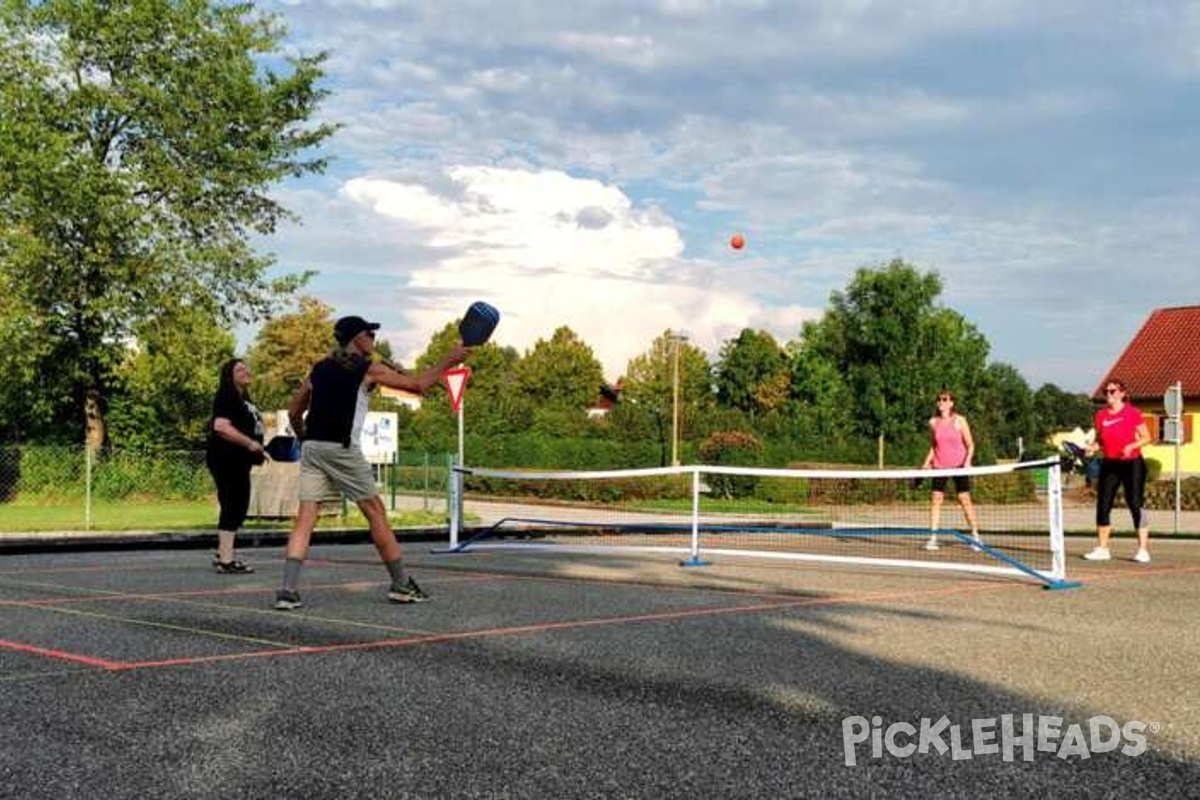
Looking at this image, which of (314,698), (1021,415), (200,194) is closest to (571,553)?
(314,698)

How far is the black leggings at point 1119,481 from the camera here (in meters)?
12.6

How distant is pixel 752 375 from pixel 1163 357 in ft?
125

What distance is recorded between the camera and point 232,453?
11.2 m

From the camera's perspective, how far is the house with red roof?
49812 millimetres

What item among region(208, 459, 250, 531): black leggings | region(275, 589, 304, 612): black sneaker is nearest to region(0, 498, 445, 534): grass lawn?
region(208, 459, 250, 531): black leggings

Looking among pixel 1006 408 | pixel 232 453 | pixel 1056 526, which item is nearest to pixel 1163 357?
pixel 1056 526

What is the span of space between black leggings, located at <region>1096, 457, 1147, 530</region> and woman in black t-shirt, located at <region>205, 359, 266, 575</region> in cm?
867

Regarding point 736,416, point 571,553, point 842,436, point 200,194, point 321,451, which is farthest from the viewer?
point 736,416

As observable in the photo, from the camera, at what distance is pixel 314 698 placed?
5.09 m

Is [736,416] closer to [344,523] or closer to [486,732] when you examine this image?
[344,523]

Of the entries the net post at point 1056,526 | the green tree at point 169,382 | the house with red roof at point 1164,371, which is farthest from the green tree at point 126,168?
the house with red roof at point 1164,371

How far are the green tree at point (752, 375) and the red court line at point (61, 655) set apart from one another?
266 feet

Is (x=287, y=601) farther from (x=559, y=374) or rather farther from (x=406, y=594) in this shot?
(x=559, y=374)

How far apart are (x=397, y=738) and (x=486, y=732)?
33 centimetres
